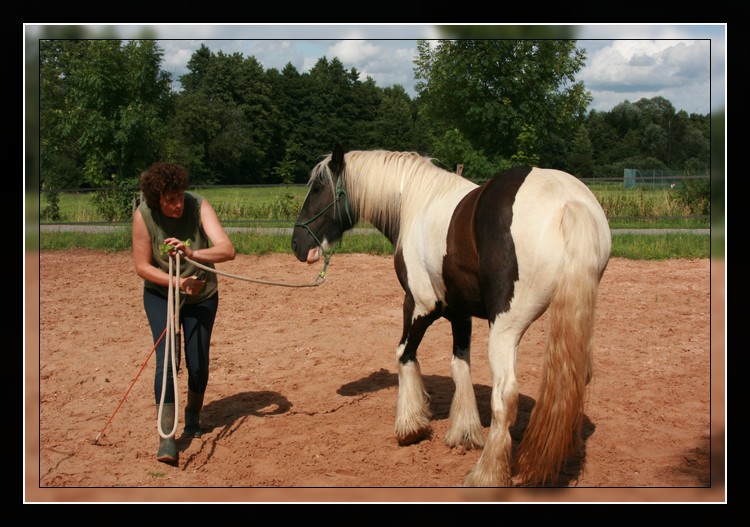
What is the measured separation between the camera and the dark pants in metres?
4.18

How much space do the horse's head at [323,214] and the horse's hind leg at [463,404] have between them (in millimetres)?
1218

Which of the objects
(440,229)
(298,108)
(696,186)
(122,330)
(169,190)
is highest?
(298,108)

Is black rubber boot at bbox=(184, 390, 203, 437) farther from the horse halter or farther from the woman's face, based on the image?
the horse halter

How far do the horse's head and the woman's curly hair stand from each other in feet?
3.84

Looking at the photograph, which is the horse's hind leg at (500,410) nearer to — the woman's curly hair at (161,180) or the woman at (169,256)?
the woman at (169,256)

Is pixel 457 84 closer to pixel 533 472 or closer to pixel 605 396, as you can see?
pixel 605 396

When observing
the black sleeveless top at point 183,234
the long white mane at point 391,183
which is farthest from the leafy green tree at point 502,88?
the black sleeveless top at point 183,234

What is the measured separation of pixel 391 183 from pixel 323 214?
618mm

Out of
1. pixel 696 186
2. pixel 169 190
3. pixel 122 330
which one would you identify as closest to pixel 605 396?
pixel 169 190

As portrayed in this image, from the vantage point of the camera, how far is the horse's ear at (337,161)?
4.74 metres

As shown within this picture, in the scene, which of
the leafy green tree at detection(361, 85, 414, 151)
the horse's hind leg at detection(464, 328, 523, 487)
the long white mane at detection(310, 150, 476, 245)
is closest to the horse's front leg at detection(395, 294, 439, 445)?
the long white mane at detection(310, 150, 476, 245)

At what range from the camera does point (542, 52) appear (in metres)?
13.9

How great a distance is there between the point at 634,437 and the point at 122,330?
582 centimetres

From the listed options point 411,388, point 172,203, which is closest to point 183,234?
point 172,203
